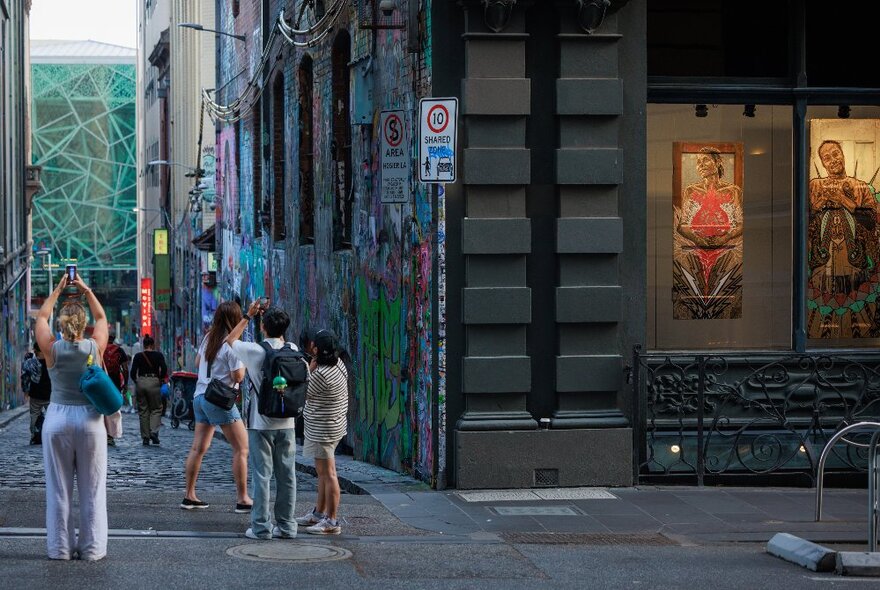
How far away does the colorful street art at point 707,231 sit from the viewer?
1373cm

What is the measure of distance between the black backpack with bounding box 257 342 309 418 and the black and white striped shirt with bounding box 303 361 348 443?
0.92 ft

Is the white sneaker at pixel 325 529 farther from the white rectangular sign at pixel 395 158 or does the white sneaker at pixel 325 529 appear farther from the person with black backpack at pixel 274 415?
the white rectangular sign at pixel 395 158

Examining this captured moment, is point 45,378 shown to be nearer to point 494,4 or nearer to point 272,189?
point 272,189

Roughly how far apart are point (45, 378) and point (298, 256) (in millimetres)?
4119

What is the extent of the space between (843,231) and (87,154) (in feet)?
313

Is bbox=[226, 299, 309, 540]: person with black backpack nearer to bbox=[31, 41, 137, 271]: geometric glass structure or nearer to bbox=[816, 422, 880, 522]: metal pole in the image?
bbox=[816, 422, 880, 522]: metal pole

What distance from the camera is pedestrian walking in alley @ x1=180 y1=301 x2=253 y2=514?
37.0 feet

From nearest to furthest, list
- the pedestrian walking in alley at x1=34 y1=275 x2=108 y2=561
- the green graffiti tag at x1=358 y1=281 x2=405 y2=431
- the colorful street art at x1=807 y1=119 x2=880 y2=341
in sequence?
the pedestrian walking in alley at x1=34 y1=275 x2=108 y2=561, the colorful street art at x1=807 y1=119 x2=880 y2=341, the green graffiti tag at x1=358 y1=281 x2=405 y2=431

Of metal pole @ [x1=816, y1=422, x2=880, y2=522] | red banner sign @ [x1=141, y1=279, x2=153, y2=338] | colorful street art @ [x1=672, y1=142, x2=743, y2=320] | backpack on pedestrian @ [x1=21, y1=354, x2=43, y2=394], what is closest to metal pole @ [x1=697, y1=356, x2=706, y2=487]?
colorful street art @ [x1=672, y1=142, x2=743, y2=320]

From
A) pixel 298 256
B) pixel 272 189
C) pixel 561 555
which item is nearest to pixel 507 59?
pixel 561 555

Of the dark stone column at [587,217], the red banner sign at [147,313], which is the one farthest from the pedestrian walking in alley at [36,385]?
the red banner sign at [147,313]

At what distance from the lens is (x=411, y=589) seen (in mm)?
8617

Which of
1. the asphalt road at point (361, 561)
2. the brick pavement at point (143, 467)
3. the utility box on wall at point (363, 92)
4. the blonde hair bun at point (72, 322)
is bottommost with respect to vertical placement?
the brick pavement at point (143, 467)

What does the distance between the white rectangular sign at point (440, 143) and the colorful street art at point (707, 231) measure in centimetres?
245
